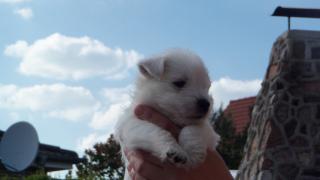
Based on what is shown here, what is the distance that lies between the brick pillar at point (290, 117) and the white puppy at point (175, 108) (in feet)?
27.3

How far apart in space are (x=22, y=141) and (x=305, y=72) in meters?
5.73

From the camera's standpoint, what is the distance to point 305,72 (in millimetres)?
12453

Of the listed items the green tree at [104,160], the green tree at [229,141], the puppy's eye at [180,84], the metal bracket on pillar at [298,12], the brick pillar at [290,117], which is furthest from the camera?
the green tree at [229,141]

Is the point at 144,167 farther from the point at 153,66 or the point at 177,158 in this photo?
the point at 153,66

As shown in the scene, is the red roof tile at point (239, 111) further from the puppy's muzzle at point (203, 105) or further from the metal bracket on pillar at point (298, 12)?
the puppy's muzzle at point (203, 105)

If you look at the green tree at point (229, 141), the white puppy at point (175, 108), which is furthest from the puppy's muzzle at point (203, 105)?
the green tree at point (229, 141)

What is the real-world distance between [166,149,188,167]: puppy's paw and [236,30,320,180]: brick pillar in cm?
861

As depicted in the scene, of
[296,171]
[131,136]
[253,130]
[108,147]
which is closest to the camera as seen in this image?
[131,136]

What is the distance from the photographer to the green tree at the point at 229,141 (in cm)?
1977

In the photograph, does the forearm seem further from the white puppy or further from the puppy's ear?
the puppy's ear

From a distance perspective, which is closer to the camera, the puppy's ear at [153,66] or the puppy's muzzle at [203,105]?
the puppy's muzzle at [203,105]

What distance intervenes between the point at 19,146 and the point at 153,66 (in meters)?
9.01

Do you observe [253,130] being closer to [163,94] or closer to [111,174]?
[111,174]

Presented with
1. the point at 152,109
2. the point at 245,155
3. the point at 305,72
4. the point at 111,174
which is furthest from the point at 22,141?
the point at 152,109
